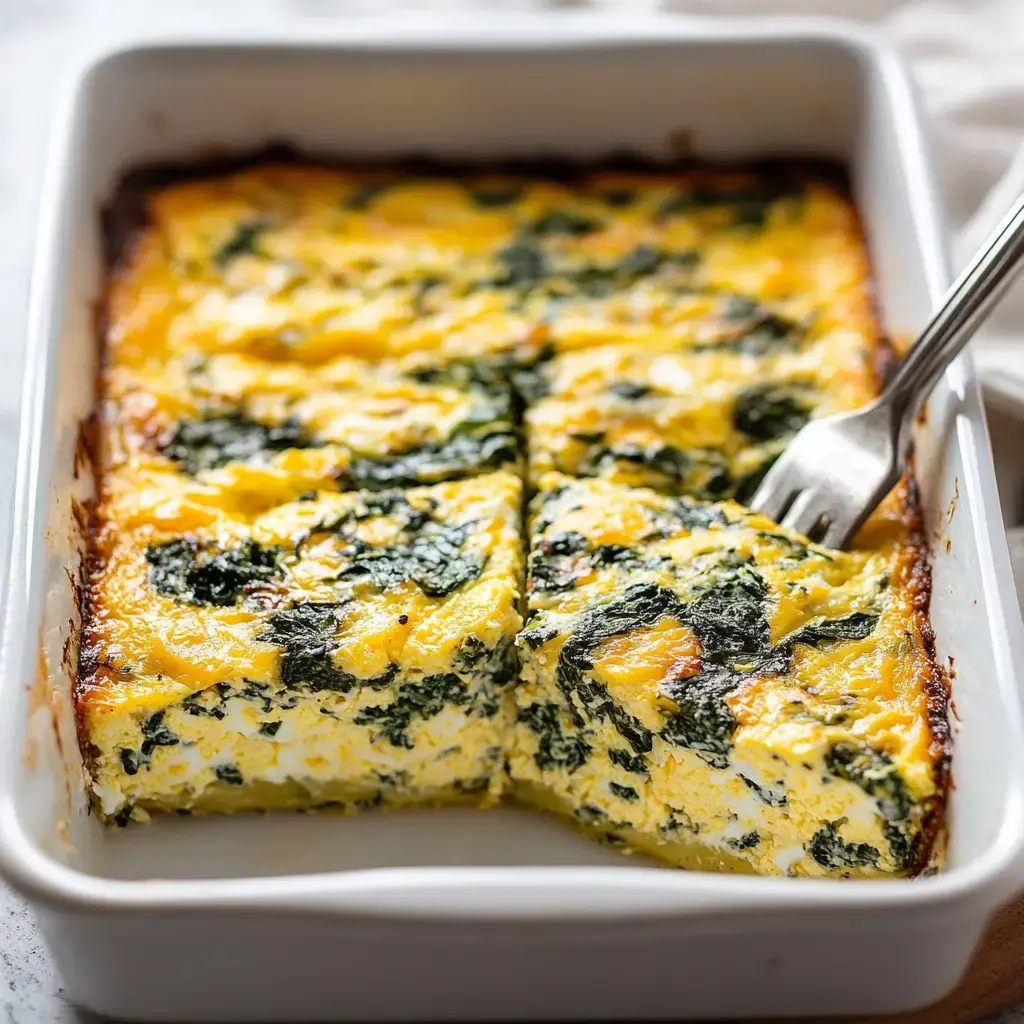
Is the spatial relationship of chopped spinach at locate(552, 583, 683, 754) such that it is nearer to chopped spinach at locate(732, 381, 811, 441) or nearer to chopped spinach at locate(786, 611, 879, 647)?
chopped spinach at locate(786, 611, 879, 647)

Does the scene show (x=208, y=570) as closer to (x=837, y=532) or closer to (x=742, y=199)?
(x=837, y=532)

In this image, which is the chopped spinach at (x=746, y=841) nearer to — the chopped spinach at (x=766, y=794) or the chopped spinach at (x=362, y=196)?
the chopped spinach at (x=766, y=794)

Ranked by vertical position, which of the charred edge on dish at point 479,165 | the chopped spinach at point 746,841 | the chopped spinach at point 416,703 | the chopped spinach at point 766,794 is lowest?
the chopped spinach at point 746,841

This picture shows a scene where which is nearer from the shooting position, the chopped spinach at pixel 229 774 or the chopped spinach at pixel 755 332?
the chopped spinach at pixel 229 774

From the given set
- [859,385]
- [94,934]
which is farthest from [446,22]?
[94,934]

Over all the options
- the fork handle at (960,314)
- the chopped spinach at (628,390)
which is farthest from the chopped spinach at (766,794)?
the chopped spinach at (628,390)

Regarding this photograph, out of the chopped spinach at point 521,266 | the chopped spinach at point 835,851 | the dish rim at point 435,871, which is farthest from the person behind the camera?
the chopped spinach at point 521,266
